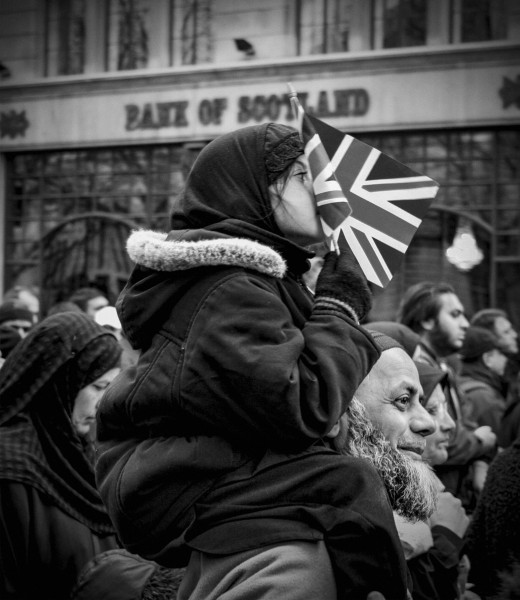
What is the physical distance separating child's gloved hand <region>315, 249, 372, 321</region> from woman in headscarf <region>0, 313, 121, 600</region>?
1.58 m

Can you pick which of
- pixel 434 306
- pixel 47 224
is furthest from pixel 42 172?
pixel 434 306

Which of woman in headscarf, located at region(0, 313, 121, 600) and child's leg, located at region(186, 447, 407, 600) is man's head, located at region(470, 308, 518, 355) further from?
child's leg, located at region(186, 447, 407, 600)

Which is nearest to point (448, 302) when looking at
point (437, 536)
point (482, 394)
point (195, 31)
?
point (482, 394)

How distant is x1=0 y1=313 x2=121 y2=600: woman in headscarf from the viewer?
3.28 meters

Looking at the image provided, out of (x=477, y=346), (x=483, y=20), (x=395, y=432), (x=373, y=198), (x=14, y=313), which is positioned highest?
(x=483, y=20)

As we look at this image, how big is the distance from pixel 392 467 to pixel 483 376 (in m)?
4.57

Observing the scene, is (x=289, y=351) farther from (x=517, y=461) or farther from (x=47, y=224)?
(x=47, y=224)

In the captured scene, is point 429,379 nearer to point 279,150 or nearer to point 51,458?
point 51,458

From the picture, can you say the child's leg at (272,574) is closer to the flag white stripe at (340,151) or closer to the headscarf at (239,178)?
the headscarf at (239,178)

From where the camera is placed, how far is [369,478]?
2.11 meters

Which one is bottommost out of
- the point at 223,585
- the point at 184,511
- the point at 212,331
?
the point at 223,585

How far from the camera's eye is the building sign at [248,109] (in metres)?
12.9

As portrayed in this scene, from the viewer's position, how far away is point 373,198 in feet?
8.14

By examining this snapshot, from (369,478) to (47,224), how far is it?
13167 millimetres
